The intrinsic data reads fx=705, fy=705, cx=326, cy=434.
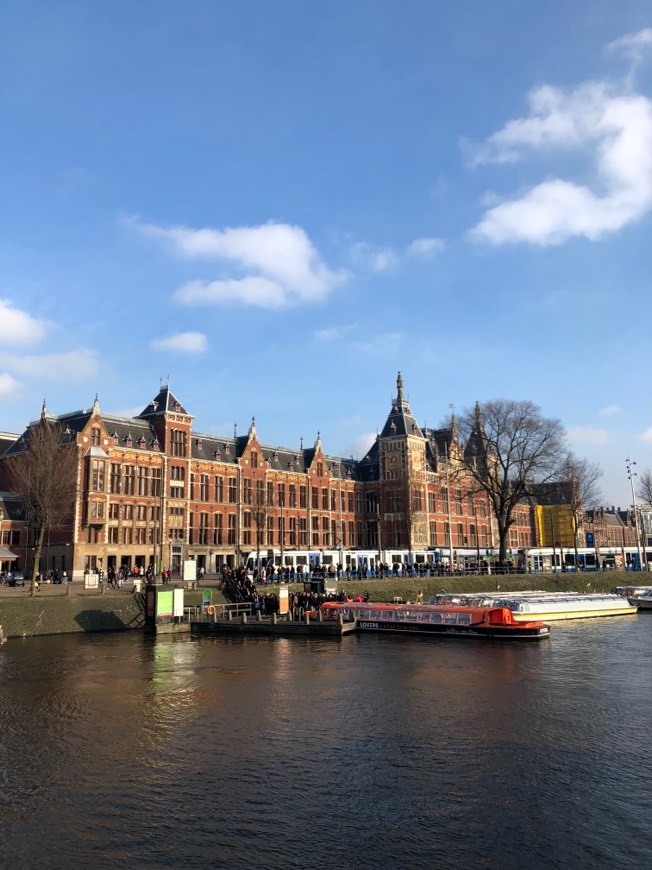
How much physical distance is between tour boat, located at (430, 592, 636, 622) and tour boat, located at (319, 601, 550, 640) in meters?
3.50

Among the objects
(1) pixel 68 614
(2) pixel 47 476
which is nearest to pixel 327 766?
(1) pixel 68 614

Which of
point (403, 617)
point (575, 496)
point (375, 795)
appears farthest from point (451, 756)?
point (575, 496)

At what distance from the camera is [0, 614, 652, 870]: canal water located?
15211 millimetres

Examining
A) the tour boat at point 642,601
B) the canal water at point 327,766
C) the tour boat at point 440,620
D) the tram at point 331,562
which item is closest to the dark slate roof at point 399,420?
the tram at point 331,562

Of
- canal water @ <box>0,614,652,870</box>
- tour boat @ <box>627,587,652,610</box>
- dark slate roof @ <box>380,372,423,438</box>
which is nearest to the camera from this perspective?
canal water @ <box>0,614,652,870</box>

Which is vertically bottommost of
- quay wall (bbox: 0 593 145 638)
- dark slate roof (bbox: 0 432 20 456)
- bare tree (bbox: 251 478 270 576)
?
quay wall (bbox: 0 593 145 638)

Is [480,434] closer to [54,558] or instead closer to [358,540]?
[358,540]

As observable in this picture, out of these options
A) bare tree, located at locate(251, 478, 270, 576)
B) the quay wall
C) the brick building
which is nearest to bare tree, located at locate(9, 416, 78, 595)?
the brick building

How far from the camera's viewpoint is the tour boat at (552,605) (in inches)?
2205

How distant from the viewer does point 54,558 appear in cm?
7794

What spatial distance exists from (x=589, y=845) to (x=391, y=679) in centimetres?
1837

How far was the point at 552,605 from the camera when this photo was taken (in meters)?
Answer: 58.6

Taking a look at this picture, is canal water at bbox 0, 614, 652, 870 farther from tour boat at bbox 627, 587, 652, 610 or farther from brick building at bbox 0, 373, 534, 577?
brick building at bbox 0, 373, 534, 577

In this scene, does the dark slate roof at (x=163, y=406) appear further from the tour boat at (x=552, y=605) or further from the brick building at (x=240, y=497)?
the tour boat at (x=552, y=605)
